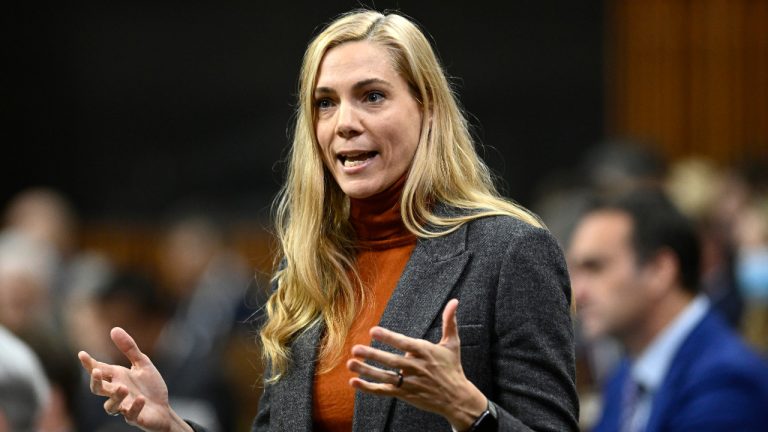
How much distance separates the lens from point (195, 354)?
21.1ft

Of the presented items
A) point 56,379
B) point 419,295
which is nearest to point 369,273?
point 419,295

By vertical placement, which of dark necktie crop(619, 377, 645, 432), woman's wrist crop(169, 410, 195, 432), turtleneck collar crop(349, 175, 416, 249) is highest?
turtleneck collar crop(349, 175, 416, 249)

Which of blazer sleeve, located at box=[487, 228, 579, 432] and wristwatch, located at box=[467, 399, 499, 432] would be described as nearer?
wristwatch, located at box=[467, 399, 499, 432]

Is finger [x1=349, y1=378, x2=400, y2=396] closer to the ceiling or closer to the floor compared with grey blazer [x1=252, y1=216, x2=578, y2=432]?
closer to the ceiling

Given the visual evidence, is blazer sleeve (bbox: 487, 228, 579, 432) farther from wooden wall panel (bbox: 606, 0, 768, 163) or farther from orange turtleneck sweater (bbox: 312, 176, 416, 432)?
wooden wall panel (bbox: 606, 0, 768, 163)

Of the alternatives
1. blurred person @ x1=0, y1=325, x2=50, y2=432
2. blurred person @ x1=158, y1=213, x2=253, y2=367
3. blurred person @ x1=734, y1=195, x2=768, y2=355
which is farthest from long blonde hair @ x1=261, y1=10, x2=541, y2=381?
blurred person @ x1=158, y1=213, x2=253, y2=367

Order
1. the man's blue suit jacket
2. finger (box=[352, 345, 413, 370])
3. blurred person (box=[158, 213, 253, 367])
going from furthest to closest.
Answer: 1. blurred person (box=[158, 213, 253, 367])
2. the man's blue suit jacket
3. finger (box=[352, 345, 413, 370])

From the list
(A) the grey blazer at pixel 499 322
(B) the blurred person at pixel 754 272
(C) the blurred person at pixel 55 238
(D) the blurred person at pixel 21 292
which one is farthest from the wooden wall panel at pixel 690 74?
(A) the grey blazer at pixel 499 322

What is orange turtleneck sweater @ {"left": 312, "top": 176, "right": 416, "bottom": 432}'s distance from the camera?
248cm

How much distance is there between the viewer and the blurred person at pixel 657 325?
148 inches

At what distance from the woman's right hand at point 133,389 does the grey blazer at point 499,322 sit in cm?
25

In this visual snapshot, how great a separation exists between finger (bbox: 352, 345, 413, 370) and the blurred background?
632 cm

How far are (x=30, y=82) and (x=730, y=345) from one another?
727cm

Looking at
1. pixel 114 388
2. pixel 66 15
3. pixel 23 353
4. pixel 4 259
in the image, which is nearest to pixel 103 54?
pixel 66 15
